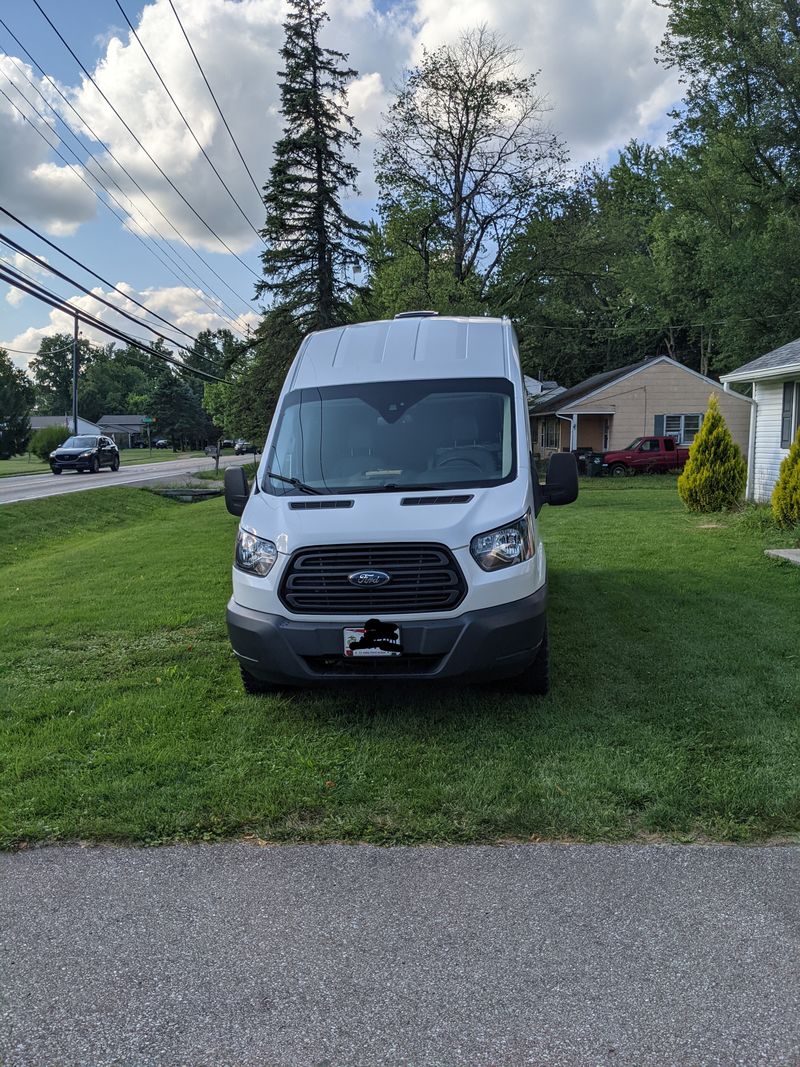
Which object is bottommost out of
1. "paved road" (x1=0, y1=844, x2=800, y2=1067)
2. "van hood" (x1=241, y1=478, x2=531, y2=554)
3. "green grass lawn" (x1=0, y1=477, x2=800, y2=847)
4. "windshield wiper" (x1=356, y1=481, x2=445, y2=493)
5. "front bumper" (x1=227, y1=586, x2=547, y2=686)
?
"paved road" (x1=0, y1=844, x2=800, y2=1067)

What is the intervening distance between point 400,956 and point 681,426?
116 ft

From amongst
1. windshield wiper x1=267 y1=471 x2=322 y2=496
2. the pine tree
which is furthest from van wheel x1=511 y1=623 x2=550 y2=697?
the pine tree

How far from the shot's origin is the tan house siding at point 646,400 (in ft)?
113

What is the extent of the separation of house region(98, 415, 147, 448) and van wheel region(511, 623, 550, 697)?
331 ft

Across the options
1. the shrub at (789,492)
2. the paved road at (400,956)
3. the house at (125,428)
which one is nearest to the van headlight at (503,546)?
the paved road at (400,956)

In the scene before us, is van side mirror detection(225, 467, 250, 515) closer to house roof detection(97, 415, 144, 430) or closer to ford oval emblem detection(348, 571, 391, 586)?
ford oval emblem detection(348, 571, 391, 586)

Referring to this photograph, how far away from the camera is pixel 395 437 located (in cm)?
541

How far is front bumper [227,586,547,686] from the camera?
14.3ft

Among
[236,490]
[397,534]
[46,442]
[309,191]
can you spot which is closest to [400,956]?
[397,534]

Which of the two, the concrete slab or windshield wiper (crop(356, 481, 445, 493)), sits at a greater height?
windshield wiper (crop(356, 481, 445, 493))

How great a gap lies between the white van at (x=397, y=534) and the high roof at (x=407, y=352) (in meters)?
0.02

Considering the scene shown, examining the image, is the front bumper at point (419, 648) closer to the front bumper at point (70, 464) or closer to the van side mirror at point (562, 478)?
the van side mirror at point (562, 478)

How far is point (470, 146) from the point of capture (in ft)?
98.0

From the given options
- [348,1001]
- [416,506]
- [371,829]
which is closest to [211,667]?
[416,506]
